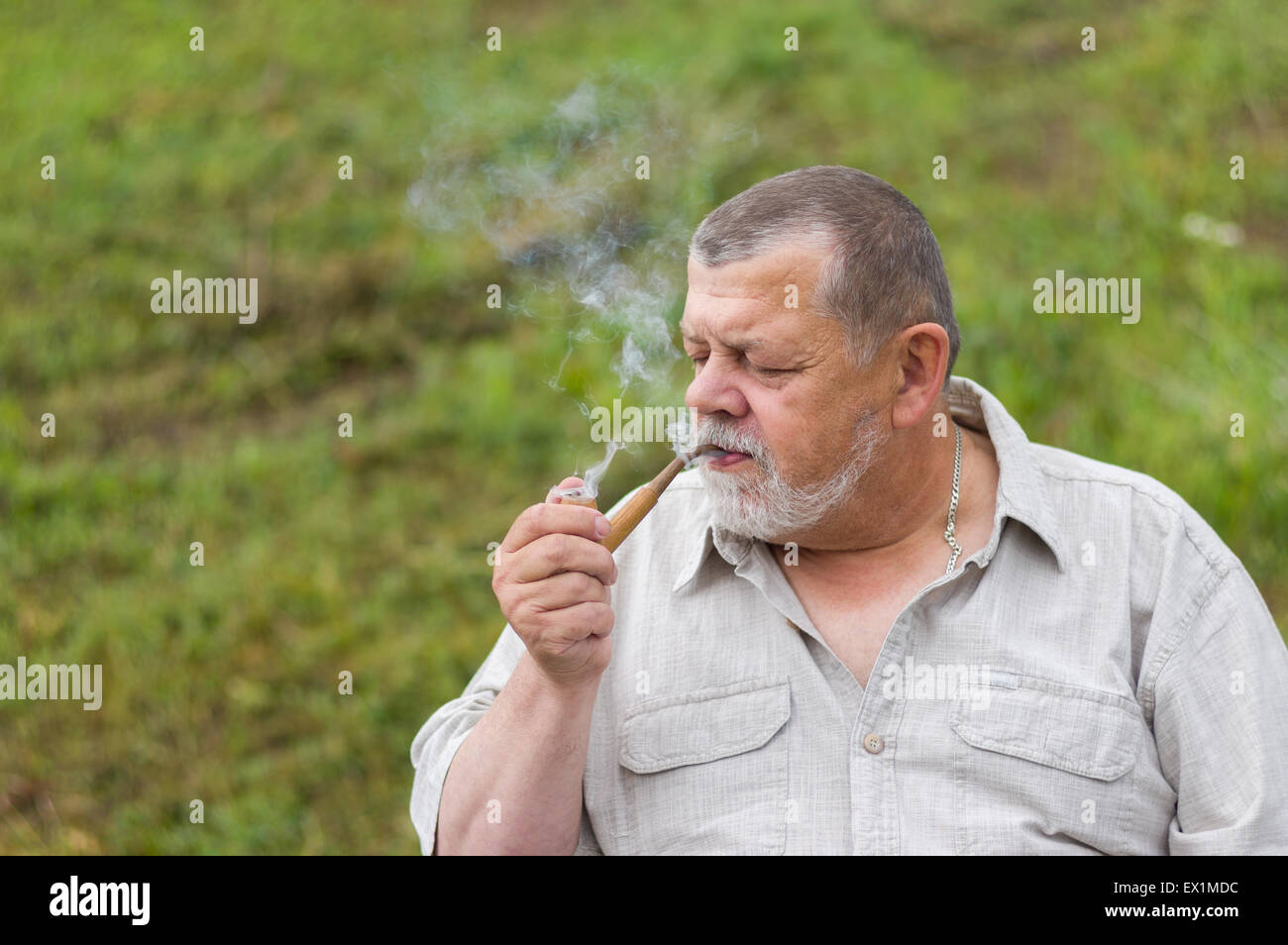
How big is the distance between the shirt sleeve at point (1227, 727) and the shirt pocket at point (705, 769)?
Answer: 70cm

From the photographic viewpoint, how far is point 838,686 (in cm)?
260

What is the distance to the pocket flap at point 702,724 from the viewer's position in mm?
2586

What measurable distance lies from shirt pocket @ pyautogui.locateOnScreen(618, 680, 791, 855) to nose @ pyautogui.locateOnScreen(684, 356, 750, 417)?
52 cm

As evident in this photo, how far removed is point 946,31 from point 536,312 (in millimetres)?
2930

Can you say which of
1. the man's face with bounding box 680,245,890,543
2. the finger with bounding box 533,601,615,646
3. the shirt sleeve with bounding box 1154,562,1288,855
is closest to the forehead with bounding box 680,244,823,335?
the man's face with bounding box 680,245,890,543

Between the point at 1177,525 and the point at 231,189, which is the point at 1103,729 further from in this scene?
the point at 231,189

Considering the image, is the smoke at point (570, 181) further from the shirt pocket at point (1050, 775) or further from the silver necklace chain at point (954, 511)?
the shirt pocket at point (1050, 775)

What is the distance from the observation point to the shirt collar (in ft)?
8.62

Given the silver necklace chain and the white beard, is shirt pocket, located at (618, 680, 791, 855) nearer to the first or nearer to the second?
the white beard

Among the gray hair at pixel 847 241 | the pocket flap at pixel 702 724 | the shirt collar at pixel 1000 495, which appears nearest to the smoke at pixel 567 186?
the shirt collar at pixel 1000 495

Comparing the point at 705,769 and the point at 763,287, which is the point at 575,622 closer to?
the point at 705,769

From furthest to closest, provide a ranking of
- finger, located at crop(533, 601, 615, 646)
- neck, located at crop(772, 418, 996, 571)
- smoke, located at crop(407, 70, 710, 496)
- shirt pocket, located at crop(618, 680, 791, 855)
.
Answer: smoke, located at crop(407, 70, 710, 496) → neck, located at crop(772, 418, 996, 571) → shirt pocket, located at crop(618, 680, 791, 855) → finger, located at crop(533, 601, 615, 646)

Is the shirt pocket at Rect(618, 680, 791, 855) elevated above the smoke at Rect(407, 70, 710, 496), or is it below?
below

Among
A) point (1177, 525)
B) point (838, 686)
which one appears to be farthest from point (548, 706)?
point (1177, 525)
